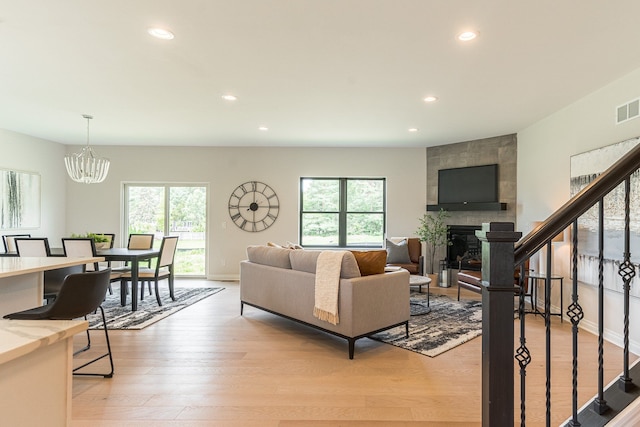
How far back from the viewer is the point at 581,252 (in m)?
3.97

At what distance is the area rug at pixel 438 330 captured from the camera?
130 inches

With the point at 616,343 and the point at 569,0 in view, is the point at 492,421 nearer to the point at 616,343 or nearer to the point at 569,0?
the point at 569,0

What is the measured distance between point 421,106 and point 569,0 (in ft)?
6.99

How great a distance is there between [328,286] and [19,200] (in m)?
5.86

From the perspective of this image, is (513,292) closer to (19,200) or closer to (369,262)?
(369,262)

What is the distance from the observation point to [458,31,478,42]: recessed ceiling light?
257 cm

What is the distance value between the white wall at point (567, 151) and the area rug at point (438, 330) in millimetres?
1241

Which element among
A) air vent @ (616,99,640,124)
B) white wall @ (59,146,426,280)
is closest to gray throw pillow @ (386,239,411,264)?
white wall @ (59,146,426,280)

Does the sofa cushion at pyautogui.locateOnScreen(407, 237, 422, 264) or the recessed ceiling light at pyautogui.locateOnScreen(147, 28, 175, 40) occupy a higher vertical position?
the recessed ceiling light at pyautogui.locateOnScreen(147, 28, 175, 40)


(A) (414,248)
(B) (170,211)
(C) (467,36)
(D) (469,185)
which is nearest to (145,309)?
(B) (170,211)

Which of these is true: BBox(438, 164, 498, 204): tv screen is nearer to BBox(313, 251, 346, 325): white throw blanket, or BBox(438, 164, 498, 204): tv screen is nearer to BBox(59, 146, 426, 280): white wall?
BBox(59, 146, 426, 280): white wall

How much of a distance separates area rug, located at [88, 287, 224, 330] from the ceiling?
2622 millimetres

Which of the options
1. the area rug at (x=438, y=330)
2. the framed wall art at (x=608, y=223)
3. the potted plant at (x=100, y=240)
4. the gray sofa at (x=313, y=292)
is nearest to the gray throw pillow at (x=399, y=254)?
the area rug at (x=438, y=330)

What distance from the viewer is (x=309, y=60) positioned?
3.04 metres
